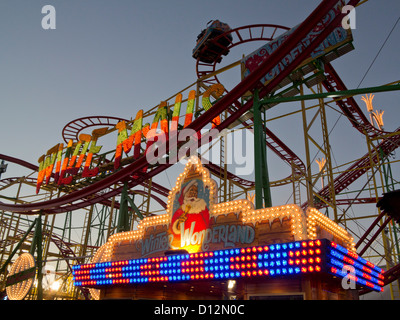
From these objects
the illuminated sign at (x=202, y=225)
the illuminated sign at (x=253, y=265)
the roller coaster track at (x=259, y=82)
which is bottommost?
the illuminated sign at (x=253, y=265)

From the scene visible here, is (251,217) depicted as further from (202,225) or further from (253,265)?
(202,225)

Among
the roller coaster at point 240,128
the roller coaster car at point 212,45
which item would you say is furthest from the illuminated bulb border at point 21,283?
the roller coaster car at point 212,45

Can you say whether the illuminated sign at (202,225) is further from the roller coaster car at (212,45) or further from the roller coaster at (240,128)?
the roller coaster car at (212,45)

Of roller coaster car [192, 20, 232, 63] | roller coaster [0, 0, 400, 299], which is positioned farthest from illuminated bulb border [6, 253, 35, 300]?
roller coaster car [192, 20, 232, 63]

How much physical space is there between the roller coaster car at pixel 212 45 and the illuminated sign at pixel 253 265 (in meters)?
11.7

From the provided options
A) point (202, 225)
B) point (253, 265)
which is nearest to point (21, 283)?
point (202, 225)

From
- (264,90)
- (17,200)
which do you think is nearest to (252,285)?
(264,90)

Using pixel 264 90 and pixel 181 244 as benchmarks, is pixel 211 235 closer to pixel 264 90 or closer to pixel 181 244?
pixel 181 244

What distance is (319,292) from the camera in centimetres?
655

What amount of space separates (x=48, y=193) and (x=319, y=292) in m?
18.3

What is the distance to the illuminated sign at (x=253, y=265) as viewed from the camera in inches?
233

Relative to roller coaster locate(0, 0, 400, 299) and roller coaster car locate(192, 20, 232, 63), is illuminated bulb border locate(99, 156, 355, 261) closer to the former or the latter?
roller coaster locate(0, 0, 400, 299)

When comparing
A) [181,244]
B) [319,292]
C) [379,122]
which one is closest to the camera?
[319,292]
